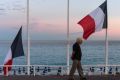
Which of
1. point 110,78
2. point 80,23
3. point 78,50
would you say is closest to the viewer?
point 78,50

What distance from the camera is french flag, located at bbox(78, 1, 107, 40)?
2650cm

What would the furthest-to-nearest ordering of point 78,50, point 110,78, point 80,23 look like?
point 80,23 → point 110,78 → point 78,50

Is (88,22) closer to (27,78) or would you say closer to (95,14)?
(95,14)

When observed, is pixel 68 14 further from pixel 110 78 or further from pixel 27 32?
pixel 110 78

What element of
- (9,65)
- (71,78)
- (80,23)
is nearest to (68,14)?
(80,23)

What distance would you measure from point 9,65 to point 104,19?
5.45m

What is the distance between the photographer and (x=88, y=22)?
26656 millimetres

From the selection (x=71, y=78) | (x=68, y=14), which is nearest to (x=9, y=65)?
(x=68, y=14)

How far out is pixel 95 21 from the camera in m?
26.9

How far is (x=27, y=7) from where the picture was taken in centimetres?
2781

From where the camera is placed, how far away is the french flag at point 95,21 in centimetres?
2650

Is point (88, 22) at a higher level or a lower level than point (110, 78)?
higher

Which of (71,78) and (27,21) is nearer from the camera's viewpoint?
(71,78)

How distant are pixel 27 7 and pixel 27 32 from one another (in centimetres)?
132
